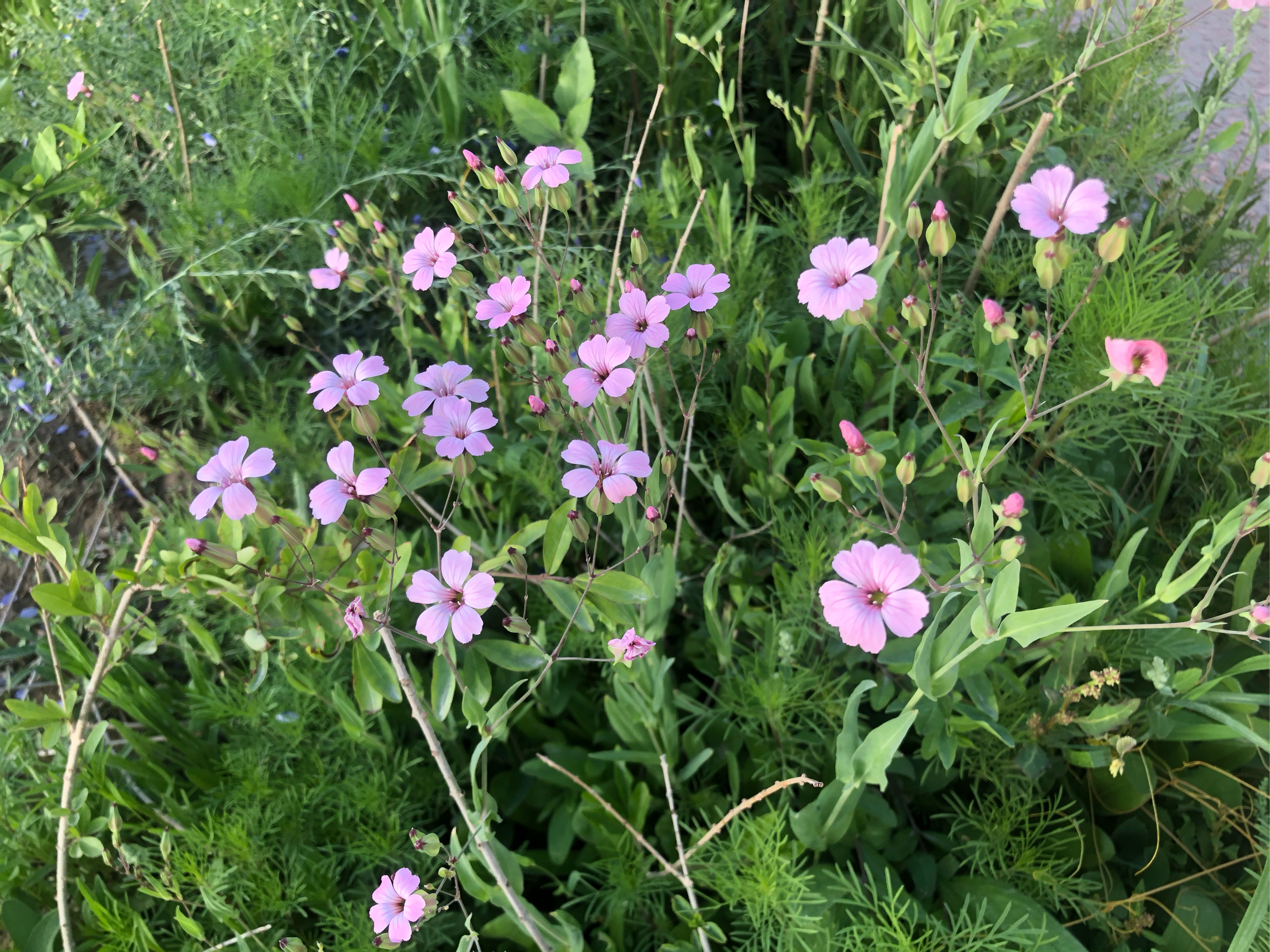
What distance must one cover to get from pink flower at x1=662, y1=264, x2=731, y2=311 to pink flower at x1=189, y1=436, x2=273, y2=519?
343 millimetres

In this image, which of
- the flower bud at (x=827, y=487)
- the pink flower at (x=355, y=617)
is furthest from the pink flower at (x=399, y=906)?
the flower bud at (x=827, y=487)

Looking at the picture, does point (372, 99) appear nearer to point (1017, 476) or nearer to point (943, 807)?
point (1017, 476)

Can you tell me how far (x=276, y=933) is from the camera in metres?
0.79

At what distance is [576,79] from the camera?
109 cm

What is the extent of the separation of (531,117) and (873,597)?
2.71 feet

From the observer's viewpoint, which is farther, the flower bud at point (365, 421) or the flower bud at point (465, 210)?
the flower bud at point (465, 210)

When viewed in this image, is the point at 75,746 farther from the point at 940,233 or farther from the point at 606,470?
the point at 940,233

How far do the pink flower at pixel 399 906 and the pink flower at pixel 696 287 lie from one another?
473 millimetres

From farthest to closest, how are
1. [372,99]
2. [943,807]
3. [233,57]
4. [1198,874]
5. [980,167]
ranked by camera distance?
[372,99], [233,57], [980,167], [943,807], [1198,874]

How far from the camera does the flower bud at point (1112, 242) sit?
1.89 ft

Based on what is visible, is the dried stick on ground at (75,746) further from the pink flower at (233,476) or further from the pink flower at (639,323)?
the pink flower at (639,323)

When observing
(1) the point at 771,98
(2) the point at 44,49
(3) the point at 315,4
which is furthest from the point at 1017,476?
(2) the point at 44,49

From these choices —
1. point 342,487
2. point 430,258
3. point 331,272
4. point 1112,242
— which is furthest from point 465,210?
point 1112,242

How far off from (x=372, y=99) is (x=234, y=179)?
282 millimetres
